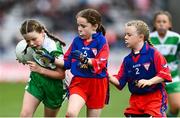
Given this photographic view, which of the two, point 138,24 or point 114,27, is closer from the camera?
point 138,24

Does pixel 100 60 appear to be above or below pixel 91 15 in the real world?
below

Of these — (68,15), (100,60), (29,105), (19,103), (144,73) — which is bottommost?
(19,103)

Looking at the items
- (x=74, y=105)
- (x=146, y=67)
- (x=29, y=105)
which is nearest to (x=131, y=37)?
(x=146, y=67)

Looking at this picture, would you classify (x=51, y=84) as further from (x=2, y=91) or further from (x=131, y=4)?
(x=131, y=4)

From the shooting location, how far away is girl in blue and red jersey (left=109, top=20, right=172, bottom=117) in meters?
8.51

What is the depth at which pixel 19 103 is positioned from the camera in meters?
14.6

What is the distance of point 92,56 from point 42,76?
0.74 metres

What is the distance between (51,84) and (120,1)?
40.0 feet

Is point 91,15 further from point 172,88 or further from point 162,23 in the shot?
point 172,88

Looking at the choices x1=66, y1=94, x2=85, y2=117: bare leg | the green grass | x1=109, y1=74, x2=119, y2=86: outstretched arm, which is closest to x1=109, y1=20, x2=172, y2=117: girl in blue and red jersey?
x1=109, y1=74, x2=119, y2=86: outstretched arm

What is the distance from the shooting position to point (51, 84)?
30.0 feet

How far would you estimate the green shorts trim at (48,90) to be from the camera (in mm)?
9109

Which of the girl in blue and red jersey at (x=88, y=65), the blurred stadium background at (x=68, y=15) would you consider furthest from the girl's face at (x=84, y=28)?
the blurred stadium background at (x=68, y=15)

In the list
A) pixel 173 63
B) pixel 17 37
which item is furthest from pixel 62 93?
pixel 17 37
